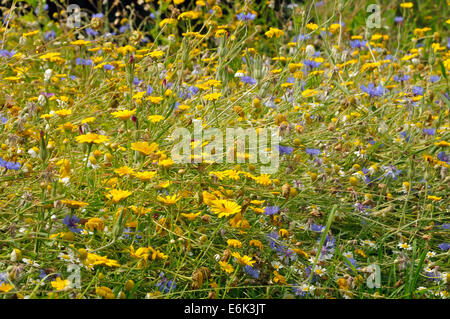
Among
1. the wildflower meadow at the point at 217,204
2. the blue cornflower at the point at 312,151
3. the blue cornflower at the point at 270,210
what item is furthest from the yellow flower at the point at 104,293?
the blue cornflower at the point at 312,151

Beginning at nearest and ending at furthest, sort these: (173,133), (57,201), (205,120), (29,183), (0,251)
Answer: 1. (57,201)
2. (0,251)
3. (29,183)
4. (173,133)
5. (205,120)

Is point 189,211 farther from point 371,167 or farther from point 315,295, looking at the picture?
point 371,167

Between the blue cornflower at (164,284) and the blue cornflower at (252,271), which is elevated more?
the blue cornflower at (164,284)

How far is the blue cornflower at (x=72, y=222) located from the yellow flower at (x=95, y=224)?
4cm

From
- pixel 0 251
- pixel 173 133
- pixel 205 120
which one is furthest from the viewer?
pixel 205 120

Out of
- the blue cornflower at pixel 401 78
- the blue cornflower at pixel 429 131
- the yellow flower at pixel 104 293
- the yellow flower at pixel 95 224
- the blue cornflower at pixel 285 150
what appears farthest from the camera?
the blue cornflower at pixel 401 78

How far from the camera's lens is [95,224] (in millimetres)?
1461

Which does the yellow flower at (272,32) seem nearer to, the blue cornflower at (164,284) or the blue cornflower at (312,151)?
the blue cornflower at (312,151)

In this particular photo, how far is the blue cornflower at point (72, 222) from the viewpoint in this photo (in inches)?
58.7

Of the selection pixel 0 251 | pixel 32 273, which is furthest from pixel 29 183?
pixel 32 273

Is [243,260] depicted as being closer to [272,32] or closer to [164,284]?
[164,284]

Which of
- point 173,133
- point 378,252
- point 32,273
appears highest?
point 173,133
